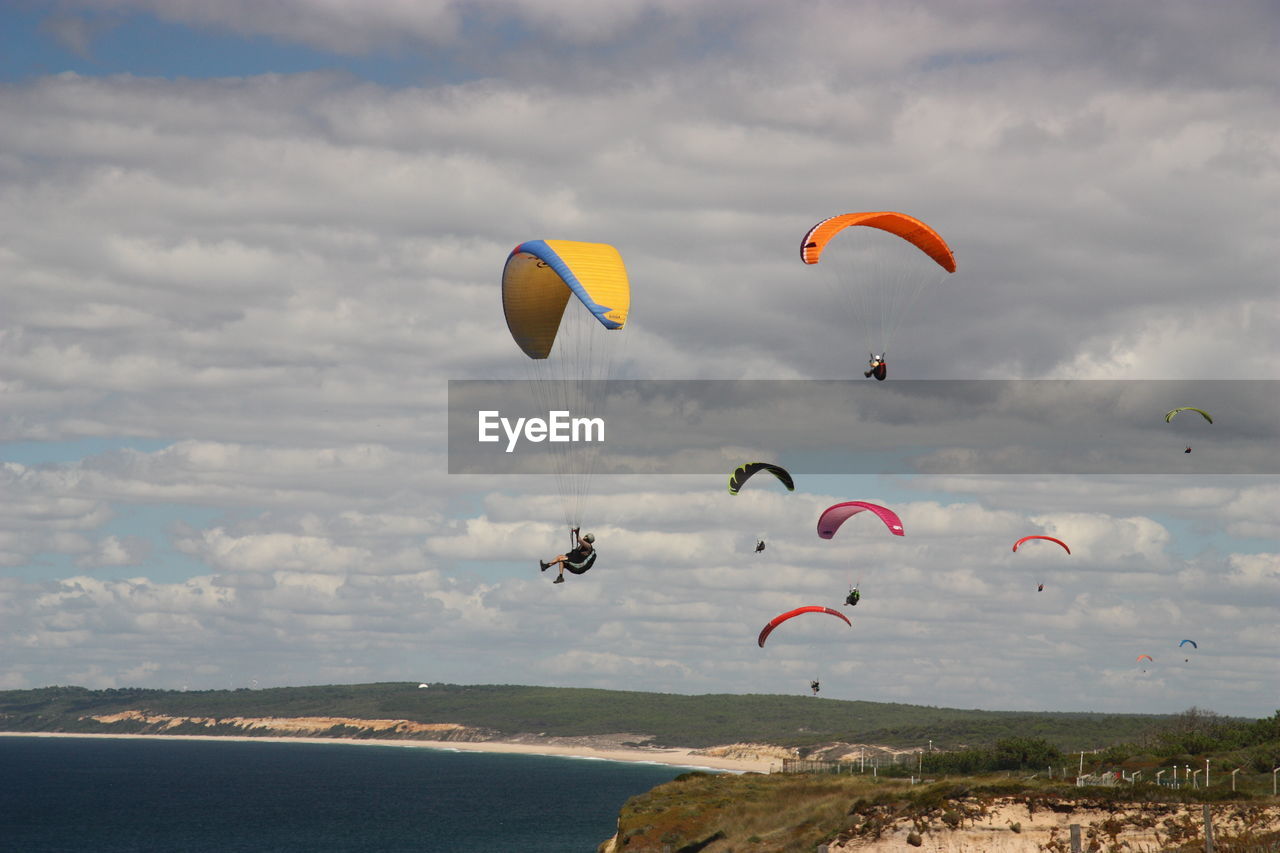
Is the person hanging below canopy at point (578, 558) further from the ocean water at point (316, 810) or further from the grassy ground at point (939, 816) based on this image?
the ocean water at point (316, 810)

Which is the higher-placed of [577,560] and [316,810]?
[577,560]

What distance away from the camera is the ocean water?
10156 cm

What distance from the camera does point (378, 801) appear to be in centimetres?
14500

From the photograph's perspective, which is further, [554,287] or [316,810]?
[316,810]

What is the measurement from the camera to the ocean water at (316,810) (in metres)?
102

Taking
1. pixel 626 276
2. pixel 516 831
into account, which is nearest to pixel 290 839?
pixel 516 831

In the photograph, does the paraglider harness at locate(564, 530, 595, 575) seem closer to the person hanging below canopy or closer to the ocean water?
the person hanging below canopy

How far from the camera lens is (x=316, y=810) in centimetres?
13288

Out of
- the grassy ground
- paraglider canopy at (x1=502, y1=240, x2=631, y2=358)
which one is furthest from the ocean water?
paraglider canopy at (x1=502, y1=240, x2=631, y2=358)

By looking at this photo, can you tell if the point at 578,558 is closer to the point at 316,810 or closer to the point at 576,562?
the point at 576,562

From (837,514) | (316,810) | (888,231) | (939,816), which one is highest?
(888,231)

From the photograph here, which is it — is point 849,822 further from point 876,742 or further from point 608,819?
point 876,742

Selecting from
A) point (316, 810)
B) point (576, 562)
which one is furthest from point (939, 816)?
point (316, 810)

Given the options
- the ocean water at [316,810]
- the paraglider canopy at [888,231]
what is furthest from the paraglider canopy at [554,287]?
the ocean water at [316,810]
